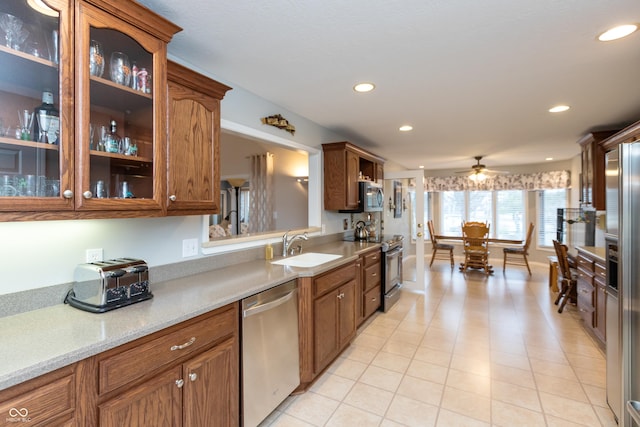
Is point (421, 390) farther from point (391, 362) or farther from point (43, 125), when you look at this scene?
point (43, 125)

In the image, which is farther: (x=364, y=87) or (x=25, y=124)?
(x=364, y=87)

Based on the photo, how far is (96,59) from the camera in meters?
1.29

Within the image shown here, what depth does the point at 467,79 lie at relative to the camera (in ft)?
7.52

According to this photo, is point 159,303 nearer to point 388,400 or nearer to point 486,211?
point 388,400

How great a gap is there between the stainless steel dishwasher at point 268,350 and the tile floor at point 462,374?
0.67ft

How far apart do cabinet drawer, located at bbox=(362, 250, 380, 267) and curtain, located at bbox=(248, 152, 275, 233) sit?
2010 mm

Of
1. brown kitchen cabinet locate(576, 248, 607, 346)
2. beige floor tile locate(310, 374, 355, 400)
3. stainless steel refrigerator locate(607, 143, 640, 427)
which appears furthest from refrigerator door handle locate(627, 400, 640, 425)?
beige floor tile locate(310, 374, 355, 400)

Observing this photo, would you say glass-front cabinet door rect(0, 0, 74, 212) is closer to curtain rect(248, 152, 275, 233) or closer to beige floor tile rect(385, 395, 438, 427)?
beige floor tile rect(385, 395, 438, 427)

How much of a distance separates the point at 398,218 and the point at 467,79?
3323 millimetres

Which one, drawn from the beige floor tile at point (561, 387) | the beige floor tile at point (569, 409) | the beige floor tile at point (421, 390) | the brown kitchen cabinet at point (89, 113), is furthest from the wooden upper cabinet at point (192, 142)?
the beige floor tile at point (561, 387)

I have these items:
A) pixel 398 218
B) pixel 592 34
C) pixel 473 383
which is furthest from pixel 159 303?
pixel 398 218

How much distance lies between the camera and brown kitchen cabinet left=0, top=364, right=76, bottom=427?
874 mm

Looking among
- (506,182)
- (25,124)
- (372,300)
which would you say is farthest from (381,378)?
(506,182)

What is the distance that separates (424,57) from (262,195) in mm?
3631
